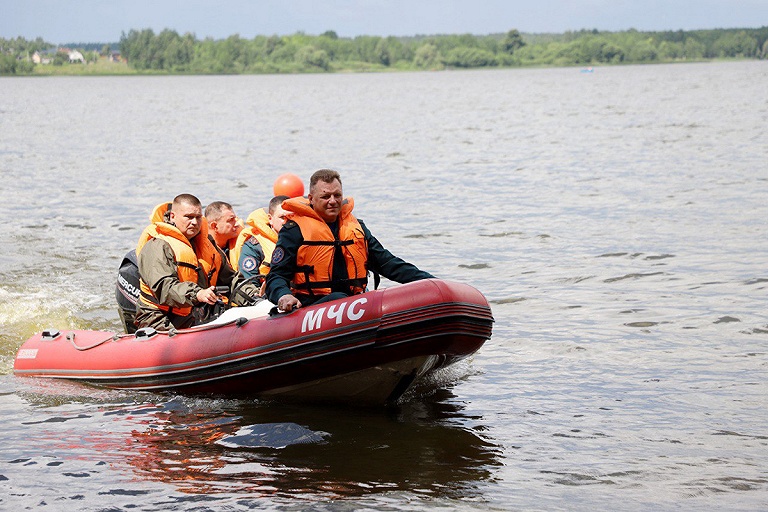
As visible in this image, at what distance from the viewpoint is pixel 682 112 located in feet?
132

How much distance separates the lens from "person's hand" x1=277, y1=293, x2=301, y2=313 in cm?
624

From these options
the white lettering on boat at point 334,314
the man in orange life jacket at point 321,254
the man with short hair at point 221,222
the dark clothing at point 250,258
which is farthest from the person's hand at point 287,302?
the man with short hair at point 221,222

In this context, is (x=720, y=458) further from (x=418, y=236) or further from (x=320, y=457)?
(x=418, y=236)

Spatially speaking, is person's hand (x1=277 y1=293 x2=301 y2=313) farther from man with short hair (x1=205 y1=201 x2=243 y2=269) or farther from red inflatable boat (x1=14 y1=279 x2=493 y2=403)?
man with short hair (x1=205 y1=201 x2=243 y2=269)

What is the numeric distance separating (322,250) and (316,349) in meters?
0.61

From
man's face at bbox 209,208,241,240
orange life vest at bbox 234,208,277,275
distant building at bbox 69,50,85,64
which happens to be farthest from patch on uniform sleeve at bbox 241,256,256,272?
distant building at bbox 69,50,85,64

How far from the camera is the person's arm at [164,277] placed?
22.2 ft

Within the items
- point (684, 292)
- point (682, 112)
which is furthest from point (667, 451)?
point (682, 112)

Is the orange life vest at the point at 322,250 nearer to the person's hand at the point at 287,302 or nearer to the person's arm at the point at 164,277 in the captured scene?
the person's hand at the point at 287,302

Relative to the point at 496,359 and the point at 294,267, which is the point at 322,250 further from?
the point at 496,359

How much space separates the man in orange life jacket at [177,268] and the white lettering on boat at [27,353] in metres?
0.95

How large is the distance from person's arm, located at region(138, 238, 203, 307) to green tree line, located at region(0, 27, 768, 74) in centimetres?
15000

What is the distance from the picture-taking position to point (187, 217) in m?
6.94

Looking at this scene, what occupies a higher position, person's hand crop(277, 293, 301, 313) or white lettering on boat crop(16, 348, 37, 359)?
person's hand crop(277, 293, 301, 313)
